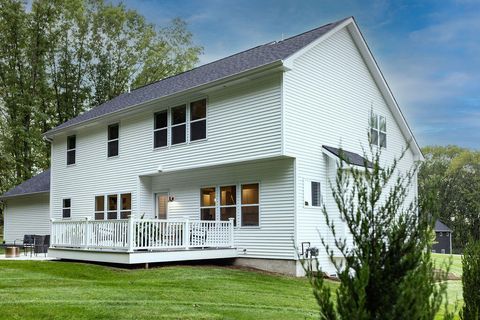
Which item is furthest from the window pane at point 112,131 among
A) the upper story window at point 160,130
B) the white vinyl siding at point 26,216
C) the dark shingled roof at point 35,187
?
the white vinyl siding at point 26,216

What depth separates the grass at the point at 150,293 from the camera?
7.60 m

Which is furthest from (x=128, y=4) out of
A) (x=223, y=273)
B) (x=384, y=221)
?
(x=384, y=221)

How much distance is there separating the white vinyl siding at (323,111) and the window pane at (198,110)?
3160mm

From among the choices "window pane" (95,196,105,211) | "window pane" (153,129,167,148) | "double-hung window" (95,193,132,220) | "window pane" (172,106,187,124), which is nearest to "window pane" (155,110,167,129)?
"window pane" (153,129,167,148)

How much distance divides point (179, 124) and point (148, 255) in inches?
193

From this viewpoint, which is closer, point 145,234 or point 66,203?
point 145,234

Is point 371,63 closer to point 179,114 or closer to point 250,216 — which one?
point 179,114

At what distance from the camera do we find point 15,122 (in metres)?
32.3

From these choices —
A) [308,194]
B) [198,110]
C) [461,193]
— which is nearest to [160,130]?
[198,110]

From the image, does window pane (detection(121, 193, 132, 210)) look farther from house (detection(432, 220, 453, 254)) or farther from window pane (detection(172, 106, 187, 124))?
house (detection(432, 220, 453, 254))

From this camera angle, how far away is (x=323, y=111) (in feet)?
48.6

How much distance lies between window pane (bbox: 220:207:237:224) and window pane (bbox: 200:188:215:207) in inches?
21.3

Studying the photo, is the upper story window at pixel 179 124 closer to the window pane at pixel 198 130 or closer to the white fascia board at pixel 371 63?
the window pane at pixel 198 130

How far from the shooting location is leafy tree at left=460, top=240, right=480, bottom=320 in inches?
234
